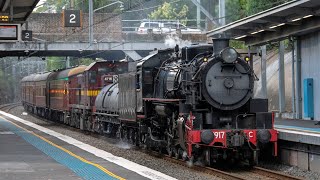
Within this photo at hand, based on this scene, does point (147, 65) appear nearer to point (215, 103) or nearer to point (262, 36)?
point (215, 103)

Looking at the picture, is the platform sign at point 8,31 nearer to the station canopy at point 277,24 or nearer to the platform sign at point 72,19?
the station canopy at point 277,24

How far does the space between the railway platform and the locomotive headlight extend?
3.09 m

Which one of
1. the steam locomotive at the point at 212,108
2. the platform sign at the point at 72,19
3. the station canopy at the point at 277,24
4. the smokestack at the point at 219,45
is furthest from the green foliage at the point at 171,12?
the smokestack at the point at 219,45

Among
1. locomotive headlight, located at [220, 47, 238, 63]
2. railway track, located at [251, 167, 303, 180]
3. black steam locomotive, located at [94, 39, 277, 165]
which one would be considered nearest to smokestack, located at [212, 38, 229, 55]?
black steam locomotive, located at [94, 39, 277, 165]

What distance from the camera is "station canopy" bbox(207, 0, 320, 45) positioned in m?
16.4

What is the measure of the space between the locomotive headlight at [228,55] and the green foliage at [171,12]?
A: 40930 mm

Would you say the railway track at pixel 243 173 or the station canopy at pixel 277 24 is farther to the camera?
the station canopy at pixel 277 24

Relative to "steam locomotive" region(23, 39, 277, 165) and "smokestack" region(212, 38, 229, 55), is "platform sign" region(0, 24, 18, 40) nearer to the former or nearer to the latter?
"steam locomotive" region(23, 39, 277, 165)

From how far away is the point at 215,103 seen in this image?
45.9ft

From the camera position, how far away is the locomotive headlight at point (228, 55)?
45.4ft

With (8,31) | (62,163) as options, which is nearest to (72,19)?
(8,31)

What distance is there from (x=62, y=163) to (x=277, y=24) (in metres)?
8.44

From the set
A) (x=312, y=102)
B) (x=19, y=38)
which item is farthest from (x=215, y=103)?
(x=19, y=38)

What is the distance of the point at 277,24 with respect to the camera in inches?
736
